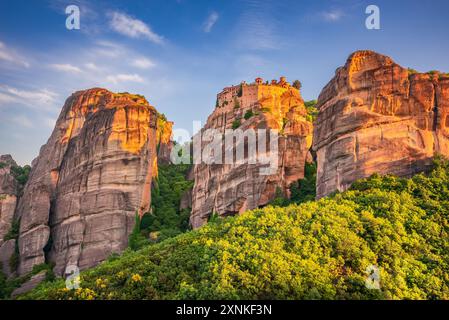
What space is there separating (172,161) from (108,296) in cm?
5095

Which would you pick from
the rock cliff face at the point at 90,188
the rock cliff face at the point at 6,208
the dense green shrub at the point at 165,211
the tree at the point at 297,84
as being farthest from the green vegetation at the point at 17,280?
the tree at the point at 297,84

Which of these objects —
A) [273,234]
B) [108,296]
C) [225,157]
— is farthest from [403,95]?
[108,296]

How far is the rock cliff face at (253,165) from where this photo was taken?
4619cm

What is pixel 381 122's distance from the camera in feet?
118

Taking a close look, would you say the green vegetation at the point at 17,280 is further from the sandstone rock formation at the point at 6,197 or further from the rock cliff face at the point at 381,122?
the rock cliff face at the point at 381,122

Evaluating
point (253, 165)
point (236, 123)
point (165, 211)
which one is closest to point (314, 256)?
point (253, 165)

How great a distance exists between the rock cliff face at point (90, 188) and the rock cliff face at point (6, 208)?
110 cm

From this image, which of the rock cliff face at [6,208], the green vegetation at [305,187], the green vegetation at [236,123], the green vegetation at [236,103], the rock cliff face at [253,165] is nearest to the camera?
the green vegetation at [305,187]

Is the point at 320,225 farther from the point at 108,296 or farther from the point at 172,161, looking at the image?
the point at 172,161

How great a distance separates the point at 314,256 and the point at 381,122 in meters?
13.7

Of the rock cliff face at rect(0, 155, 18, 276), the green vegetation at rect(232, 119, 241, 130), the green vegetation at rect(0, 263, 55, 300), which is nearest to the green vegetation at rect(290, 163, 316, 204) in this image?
the green vegetation at rect(232, 119, 241, 130)

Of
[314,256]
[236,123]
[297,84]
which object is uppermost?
[297,84]

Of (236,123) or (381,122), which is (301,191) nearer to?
(381,122)

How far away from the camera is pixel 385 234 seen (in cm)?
2869
